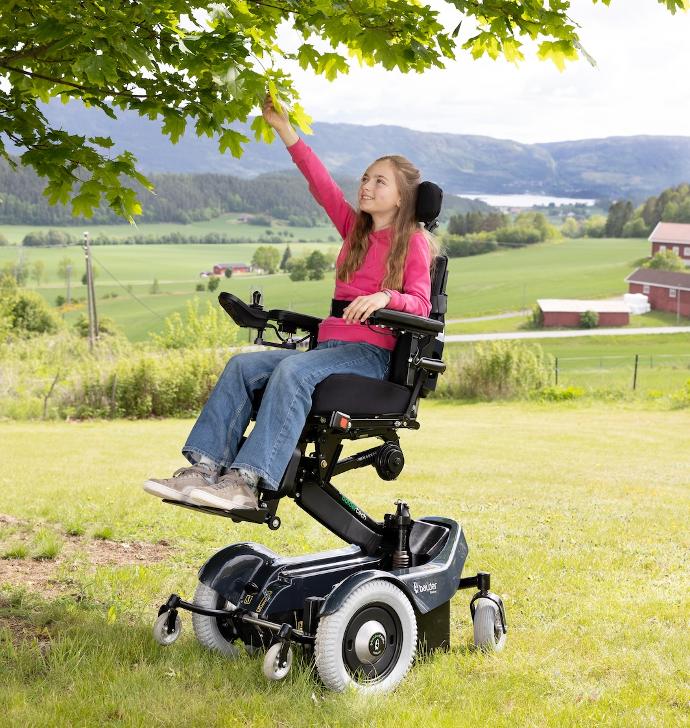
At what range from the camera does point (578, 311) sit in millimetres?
61844

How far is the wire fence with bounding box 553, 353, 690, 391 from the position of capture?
80.4 ft

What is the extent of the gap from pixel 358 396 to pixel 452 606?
1500 mm

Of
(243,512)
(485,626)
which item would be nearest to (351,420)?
(243,512)

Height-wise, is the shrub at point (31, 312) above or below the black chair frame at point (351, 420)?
below

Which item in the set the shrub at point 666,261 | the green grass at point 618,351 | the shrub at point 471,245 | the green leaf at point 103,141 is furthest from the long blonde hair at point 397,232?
the shrub at point 471,245

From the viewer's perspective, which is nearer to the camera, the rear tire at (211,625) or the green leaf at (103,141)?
the rear tire at (211,625)

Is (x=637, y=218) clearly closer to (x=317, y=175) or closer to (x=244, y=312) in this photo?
(x=317, y=175)

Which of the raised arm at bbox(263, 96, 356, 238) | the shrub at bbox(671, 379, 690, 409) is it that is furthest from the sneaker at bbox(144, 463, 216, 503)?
the shrub at bbox(671, 379, 690, 409)

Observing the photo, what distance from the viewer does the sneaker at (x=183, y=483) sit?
3.46 metres

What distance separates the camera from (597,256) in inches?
3105

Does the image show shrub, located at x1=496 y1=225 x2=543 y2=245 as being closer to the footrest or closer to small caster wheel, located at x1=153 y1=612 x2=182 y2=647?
small caster wheel, located at x1=153 y1=612 x2=182 y2=647

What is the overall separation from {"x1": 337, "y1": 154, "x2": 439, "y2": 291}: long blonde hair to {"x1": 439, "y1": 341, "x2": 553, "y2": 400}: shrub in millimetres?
17832

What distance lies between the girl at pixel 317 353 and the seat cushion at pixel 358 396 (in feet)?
0.15

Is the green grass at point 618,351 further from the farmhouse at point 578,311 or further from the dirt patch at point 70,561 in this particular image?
the dirt patch at point 70,561
